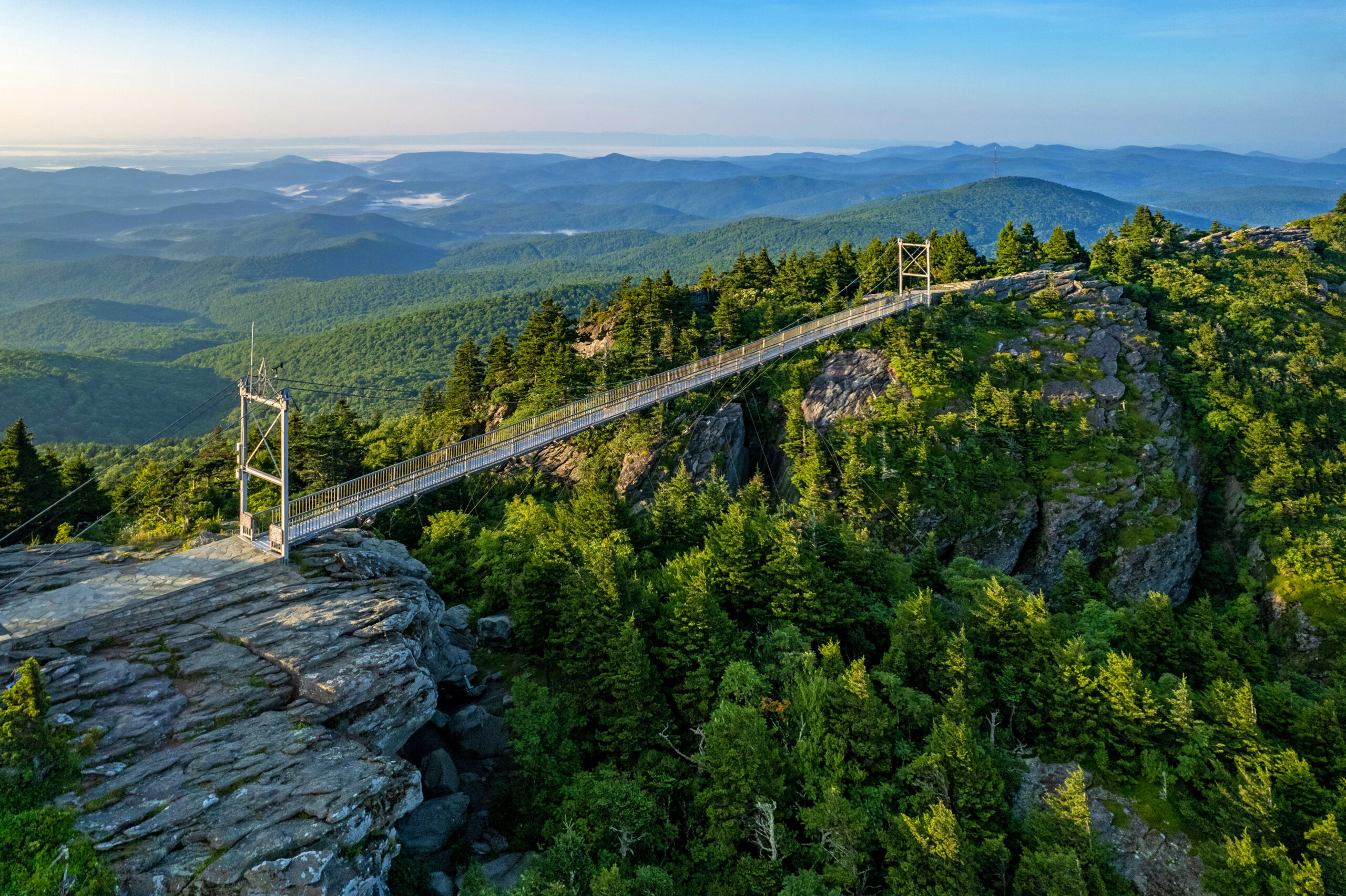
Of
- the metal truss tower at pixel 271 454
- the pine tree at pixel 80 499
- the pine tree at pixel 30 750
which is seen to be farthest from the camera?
the pine tree at pixel 80 499

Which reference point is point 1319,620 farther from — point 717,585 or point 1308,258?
point 1308,258

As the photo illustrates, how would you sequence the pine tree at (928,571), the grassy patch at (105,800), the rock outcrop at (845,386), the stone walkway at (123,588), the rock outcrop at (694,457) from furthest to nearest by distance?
the rock outcrop at (845,386), the rock outcrop at (694,457), the pine tree at (928,571), the stone walkway at (123,588), the grassy patch at (105,800)

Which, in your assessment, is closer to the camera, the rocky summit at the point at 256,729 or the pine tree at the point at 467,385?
the rocky summit at the point at 256,729

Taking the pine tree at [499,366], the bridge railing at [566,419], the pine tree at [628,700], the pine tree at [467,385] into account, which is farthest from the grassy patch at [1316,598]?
the pine tree at [467,385]

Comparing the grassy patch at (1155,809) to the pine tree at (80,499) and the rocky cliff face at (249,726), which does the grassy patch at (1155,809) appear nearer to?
the rocky cliff face at (249,726)

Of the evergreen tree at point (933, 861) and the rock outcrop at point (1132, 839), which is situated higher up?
the evergreen tree at point (933, 861)

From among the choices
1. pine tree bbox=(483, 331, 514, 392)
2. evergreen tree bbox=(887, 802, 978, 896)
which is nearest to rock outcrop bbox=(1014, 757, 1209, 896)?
evergreen tree bbox=(887, 802, 978, 896)
